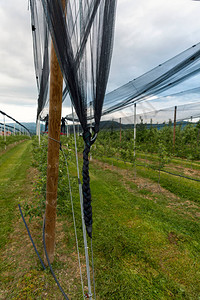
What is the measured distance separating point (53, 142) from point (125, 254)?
90.6 inches

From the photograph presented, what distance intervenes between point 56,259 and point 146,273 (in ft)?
4.74

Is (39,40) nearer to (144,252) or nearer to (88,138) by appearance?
(88,138)

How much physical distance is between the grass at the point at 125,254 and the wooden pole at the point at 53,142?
0.48 m

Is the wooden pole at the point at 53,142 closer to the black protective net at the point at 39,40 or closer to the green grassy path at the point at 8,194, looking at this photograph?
the black protective net at the point at 39,40

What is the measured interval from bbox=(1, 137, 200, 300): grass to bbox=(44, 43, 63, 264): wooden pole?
482mm

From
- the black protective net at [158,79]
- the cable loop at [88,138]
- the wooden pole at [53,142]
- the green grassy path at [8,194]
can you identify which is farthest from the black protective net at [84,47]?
the green grassy path at [8,194]

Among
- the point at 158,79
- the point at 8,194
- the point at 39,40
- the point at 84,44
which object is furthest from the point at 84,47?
the point at 8,194

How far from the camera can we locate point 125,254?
2.70m

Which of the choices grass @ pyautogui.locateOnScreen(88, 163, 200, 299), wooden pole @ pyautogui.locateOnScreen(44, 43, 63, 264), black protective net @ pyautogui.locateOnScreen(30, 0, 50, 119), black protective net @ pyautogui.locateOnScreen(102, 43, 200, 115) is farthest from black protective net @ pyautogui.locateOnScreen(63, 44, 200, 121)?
grass @ pyautogui.locateOnScreen(88, 163, 200, 299)

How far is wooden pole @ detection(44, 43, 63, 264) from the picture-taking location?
5.87 ft

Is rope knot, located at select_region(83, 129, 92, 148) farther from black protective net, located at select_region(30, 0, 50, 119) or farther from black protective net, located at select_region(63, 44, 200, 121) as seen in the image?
black protective net, located at select_region(30, 0, 50, 119)

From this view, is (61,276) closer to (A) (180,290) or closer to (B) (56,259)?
(B) (56,259)

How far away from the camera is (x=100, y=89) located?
1.47 m

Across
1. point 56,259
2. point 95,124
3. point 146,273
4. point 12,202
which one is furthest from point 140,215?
point 12,202
